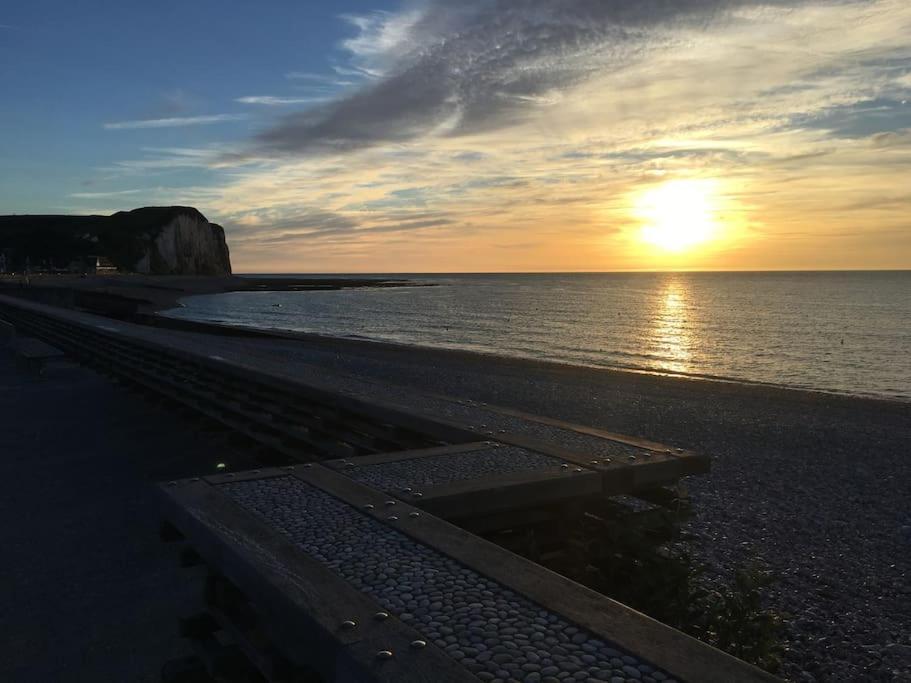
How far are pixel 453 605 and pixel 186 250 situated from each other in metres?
158

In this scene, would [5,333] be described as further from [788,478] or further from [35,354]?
[788,478]

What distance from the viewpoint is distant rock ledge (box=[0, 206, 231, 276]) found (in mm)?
132625

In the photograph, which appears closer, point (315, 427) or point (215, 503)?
point (215, 503)

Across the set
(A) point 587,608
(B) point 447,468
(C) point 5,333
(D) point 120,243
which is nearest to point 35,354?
(C) point 5,333

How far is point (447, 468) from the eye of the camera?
18.6 ft

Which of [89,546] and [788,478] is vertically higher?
[89,546]

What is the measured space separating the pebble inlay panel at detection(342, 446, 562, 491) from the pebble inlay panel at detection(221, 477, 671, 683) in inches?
25.6

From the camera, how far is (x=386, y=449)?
292 inches

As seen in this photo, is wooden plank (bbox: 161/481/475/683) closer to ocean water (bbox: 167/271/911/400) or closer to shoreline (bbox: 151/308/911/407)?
shoreline (bbox: 151/308/911/407)

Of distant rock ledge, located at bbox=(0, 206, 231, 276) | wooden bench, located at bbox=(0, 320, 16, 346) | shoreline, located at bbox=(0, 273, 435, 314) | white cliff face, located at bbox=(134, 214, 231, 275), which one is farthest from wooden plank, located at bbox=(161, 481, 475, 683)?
Answer: white cliff face, located at bbox=(134, 214, 231, 275)

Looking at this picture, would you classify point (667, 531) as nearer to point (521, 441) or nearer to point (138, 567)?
point (521, 441)

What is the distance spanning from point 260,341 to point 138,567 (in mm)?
31073

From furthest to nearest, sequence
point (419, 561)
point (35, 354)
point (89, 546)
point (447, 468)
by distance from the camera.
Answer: point (35, 354) → point (89, 546) → point (447, 468) → point (419, 561)

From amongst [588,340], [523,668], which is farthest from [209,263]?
[523,668]
